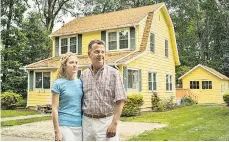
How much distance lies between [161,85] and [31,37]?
1077 centimetres

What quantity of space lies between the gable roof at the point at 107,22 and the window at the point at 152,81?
342cm

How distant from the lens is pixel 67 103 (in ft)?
11.5

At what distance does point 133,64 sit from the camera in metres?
17.7

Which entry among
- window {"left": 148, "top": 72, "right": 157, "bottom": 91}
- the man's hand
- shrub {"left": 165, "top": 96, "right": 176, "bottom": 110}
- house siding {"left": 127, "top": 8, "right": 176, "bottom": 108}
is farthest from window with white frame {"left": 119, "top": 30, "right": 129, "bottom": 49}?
the man's hand

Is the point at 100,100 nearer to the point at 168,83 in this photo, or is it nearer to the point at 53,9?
the point at 168,83

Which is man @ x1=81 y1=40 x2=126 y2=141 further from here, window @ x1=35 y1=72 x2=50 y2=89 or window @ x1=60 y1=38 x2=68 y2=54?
window @ x1=60 y1=38 x2=68 y2=54

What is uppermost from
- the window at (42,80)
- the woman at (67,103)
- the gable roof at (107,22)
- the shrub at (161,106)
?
the gable roof at (107,22)

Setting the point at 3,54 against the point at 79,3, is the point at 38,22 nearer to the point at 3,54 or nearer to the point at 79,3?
the point at 3,54

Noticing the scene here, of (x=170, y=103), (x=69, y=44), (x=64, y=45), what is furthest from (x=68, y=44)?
(x=170, y=103)

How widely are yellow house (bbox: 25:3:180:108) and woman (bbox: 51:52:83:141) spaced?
12.6 meters

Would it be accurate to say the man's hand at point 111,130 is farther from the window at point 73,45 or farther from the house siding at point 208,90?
the house siding at point 208,90

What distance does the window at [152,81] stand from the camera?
1975cm

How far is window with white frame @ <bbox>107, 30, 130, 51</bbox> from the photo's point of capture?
19109 mm

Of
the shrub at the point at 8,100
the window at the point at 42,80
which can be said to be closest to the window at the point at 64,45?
the window at the point at 42,80
